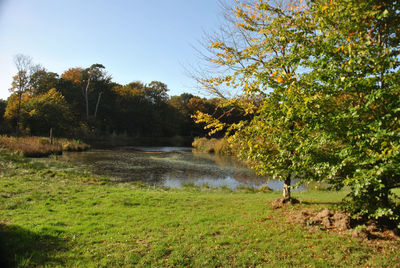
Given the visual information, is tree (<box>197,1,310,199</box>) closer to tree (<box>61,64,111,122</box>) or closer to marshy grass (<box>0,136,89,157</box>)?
Result: marshy grass (<box>0,136,89,157</box>)

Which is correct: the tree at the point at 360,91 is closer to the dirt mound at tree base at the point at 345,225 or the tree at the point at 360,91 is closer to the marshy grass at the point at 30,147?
the dirt mound at tree base at the point at 345,225

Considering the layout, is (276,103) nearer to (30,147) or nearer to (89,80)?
(30,147)

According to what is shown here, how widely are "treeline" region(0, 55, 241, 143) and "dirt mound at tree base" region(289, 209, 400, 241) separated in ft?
98.6

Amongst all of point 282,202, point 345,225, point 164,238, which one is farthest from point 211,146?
point 164,238

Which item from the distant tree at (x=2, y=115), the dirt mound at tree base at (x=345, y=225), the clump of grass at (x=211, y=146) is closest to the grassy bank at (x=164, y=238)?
the dirt mound at tree base at (x=345, y=225)

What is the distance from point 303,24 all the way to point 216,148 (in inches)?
1274

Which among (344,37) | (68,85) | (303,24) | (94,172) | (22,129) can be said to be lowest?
(94,172)

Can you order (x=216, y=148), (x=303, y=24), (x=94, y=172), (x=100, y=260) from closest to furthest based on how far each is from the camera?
(x=100, y=260) < (x=303, y=24) < (x=94, y=172) < (x=216, y=148)

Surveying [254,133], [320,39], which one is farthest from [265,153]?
[320,39]

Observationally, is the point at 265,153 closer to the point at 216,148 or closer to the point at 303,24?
the point at 303,24

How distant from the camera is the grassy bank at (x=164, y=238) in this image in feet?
15.3

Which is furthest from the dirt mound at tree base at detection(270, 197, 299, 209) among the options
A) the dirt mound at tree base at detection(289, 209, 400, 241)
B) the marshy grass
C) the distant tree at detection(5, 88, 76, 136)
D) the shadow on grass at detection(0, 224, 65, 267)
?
the distant tree at detection(5, 88, 76, 136)

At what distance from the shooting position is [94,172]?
1802cm

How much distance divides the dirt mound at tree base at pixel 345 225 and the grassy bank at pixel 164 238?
0.25 meters
